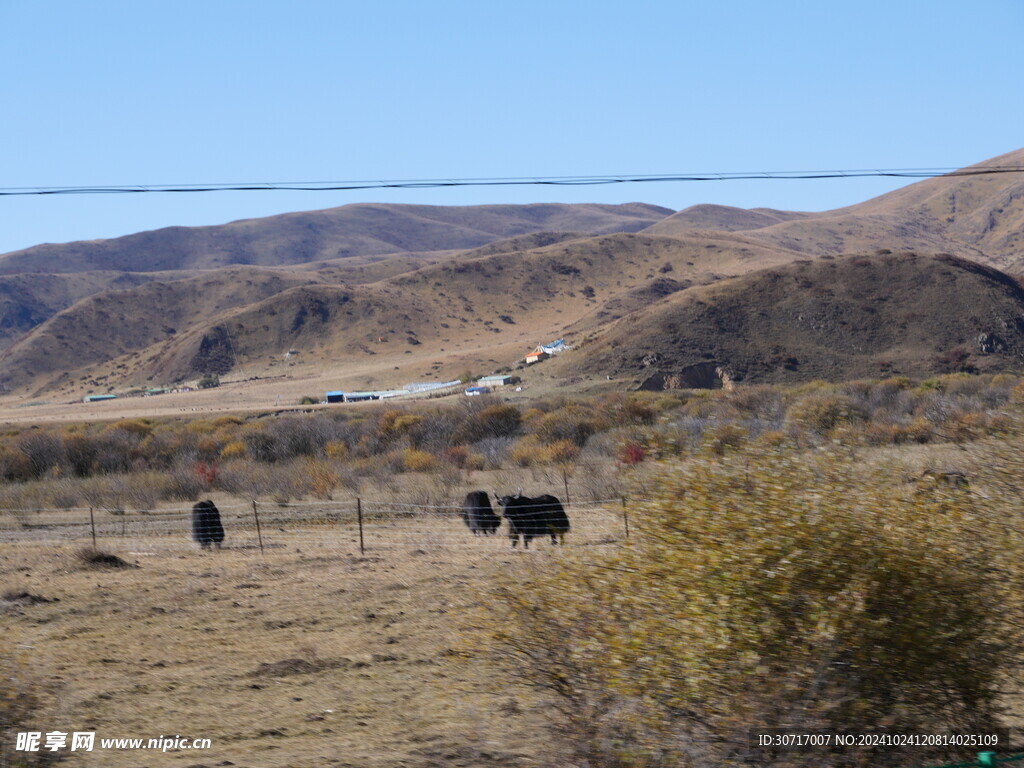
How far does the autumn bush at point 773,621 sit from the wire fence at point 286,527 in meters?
7.30

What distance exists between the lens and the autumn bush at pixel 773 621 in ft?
16.9

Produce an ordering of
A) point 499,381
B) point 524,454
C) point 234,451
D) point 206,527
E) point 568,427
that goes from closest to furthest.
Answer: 1. point 206,527
2. point 524,454
3. point 568,427
4. point 234,451
5. point 499,381

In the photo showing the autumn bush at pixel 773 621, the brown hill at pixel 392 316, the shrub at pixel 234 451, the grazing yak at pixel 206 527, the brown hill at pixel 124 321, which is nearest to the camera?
the autumn bush at pixel 773 621

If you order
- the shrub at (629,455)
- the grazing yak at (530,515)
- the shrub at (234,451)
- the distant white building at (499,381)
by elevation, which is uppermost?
the shrub at (629,455)

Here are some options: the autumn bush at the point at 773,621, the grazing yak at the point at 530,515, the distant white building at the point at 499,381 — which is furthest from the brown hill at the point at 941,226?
the autumn bush at the point at 773,621

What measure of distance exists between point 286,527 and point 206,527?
249 cm

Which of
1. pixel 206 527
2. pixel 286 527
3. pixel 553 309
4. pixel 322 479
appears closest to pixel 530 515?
pixel 206 527

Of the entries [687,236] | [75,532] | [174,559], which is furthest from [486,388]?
[687,236]

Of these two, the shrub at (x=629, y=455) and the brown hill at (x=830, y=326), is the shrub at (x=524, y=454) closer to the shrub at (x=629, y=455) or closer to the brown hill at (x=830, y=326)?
the shrub at (x=629, y=455)

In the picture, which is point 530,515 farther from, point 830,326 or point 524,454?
point 830,326

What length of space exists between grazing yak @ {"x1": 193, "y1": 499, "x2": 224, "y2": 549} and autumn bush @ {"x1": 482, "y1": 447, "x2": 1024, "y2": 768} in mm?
12160

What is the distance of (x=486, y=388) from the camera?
55.9 metres

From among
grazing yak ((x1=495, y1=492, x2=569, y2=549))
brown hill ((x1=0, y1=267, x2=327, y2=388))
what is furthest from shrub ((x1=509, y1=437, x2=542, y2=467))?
brown hill ((x1=0, y1=267, x2=327, y2=388))

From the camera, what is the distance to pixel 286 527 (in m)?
19.1
